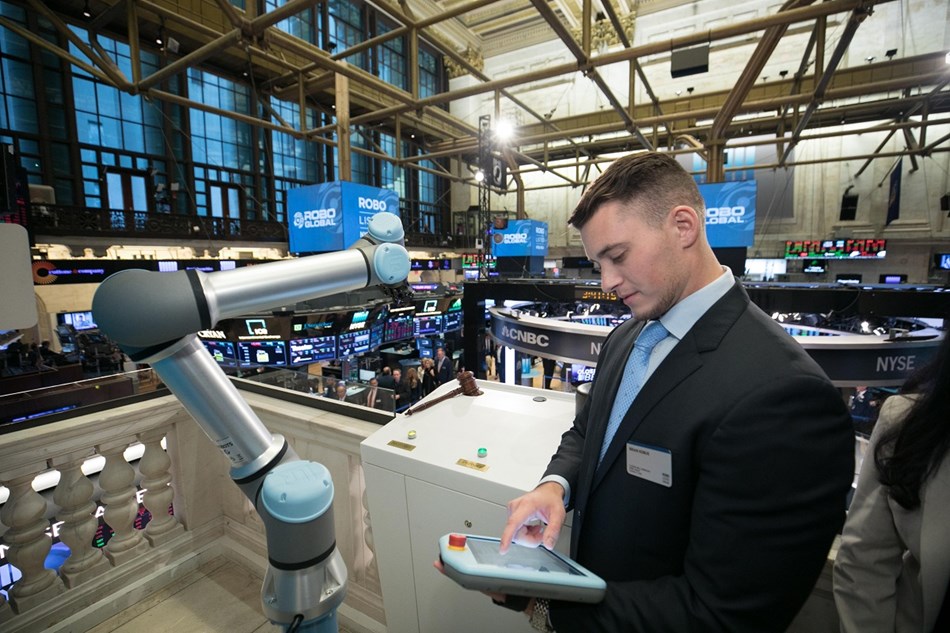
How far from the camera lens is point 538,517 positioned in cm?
107

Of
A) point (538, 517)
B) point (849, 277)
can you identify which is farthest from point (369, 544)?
point (849, 277)

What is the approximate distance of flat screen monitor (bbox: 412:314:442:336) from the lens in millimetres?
12625

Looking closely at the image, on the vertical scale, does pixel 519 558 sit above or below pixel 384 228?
below

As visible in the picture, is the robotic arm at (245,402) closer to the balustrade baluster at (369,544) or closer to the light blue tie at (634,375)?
the light blue tie at (634,375)

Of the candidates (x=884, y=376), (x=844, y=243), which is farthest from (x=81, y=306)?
(x=844, y=243)

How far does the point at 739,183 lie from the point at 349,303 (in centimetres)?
809

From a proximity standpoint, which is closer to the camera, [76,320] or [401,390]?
[401,390]

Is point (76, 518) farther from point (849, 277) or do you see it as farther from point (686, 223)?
point (849, 277)

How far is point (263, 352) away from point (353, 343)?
198 cm

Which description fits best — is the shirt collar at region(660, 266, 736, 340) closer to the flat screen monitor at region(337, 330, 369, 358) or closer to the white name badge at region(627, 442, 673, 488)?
the white name badge at region(627, 442, 673, 488)

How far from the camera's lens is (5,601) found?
1.89m

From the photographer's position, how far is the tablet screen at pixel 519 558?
85cm

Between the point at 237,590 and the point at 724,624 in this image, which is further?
the point at 237,590

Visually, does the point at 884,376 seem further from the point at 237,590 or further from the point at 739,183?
the point at 237,590
